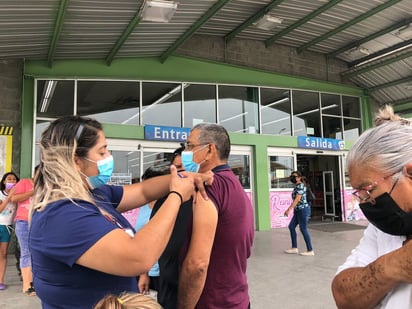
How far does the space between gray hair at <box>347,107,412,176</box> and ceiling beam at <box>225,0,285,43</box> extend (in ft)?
24.8

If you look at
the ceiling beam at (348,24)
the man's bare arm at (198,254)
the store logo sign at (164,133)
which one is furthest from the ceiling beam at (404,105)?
the man's bare arm at (198,254)

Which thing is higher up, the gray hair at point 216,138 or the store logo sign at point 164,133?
the store logo sign at point 164,133

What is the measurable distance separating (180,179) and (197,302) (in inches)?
21.9

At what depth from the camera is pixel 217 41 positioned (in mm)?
9930

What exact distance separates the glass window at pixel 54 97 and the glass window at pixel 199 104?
286 centimetres

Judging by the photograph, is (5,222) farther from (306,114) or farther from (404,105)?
(404,105)

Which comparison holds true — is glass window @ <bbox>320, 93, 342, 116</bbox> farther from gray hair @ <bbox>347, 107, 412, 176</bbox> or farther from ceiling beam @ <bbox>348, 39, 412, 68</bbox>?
gray hair @ <bbox>347, 107, 412, 176</bbox>

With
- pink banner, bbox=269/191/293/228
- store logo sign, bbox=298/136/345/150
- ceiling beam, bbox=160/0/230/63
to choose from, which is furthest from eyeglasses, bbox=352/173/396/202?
store logo sign, bbox=298/136/345/150

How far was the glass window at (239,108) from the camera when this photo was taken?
9.95m

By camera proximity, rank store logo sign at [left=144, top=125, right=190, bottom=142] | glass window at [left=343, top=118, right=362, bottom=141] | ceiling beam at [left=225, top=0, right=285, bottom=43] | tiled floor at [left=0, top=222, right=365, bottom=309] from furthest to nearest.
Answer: glass window at [left=343, top=118, right=362, bottom=141] < store logo sign at [left=144, top=125, right=190, bottom=142] < ceiling beam at [left=225, top=0, right=285, bottom=43] < tiled floor at [left=0, top=222, right=365, bottom=309]

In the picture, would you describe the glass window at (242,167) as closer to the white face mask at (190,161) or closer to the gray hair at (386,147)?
the white face mask at (190,161)

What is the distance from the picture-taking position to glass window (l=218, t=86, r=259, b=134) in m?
9.95

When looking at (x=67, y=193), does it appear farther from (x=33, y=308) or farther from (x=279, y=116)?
(x=279, y=116)

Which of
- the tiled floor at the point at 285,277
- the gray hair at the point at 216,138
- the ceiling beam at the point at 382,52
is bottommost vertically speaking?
the tiled floor at the point at 285,277
